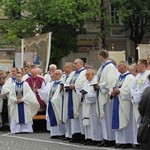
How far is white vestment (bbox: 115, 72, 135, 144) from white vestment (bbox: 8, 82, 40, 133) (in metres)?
4.31

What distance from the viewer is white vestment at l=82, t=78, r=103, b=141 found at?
1341 cm

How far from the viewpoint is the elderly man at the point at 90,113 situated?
1340 cm

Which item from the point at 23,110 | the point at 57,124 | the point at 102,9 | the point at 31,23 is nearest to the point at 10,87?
the point at 23,110

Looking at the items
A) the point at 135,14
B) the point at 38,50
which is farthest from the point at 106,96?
the point at 135,14

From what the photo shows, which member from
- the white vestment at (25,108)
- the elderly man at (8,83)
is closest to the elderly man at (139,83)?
the white vestment at (25,108)

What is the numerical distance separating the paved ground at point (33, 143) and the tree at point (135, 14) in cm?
2260

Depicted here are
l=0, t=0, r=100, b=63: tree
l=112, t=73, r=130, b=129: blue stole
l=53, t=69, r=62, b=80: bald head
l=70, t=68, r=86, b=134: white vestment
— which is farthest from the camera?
l=0, t=0, r=100, b=63: tree

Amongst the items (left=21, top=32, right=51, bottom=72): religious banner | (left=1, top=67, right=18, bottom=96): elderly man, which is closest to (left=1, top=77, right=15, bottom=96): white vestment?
(left=1, top=67, right=18, bottom=96): elderly man

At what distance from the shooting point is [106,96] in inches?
517

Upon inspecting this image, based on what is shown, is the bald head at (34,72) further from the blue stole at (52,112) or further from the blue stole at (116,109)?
the blue stole at (116,109)

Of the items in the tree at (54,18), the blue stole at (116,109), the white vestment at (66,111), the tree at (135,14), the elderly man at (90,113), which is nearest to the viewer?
the blue stole at (116,109)

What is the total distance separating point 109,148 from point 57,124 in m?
2.67

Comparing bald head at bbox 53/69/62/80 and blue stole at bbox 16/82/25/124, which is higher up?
bald head at bbox 53/69/62/80

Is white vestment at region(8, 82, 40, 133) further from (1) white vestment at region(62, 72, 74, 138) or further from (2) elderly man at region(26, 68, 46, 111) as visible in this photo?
(1) white vestment at region(62, 72, 74, 138)
